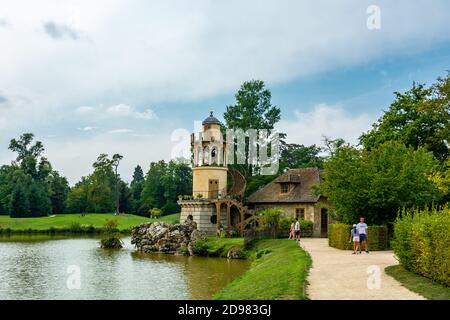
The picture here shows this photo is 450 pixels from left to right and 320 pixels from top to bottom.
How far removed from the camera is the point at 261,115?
53.1 metres

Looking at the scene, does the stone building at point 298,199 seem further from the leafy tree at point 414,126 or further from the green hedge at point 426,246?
the green hedge at point 426,246

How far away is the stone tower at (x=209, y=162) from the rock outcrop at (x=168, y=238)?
389 centimetres

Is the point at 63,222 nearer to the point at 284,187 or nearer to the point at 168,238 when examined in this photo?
the point at 168,238

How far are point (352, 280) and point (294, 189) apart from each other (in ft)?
91.2

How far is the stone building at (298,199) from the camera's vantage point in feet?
132

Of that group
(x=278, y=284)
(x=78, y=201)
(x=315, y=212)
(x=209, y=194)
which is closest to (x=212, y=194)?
(x=209, y=194)

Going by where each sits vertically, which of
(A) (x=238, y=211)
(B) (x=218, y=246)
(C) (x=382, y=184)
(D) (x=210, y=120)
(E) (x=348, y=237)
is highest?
(D) (x=210, y=120)

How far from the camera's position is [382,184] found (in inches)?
1035

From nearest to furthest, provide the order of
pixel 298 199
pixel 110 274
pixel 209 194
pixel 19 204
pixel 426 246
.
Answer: pixel 426 246
pixel 110 274
pixel 298 199
pixel 209 194
pixel 19 204

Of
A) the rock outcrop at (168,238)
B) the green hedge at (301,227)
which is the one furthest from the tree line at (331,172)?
the rock outcrop at (168,238)

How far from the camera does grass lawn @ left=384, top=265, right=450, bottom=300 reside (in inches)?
490

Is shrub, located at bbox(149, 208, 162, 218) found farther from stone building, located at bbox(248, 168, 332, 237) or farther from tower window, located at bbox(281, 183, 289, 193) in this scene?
tower window, located at bbox(281, 183, 289, 193)

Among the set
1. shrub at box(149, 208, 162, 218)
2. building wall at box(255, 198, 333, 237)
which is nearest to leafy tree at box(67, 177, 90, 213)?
shrub at box(149, 208, 162, 218)
